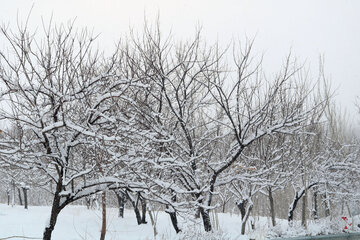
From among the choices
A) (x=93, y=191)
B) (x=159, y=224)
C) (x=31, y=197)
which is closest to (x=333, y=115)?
(x=159, y=224)

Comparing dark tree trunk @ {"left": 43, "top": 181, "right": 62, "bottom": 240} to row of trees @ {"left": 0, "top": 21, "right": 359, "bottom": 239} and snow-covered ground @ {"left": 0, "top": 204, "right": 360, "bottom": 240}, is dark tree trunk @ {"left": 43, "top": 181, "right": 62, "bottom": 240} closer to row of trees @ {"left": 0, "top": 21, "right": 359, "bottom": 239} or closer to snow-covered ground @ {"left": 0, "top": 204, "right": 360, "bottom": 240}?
row of trees @ {"left": 0, "top": 21, "right": 359, "bottom": 239}

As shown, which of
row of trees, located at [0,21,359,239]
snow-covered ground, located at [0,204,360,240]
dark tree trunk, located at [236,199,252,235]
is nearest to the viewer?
row of trees, located at [0,21,359,239]

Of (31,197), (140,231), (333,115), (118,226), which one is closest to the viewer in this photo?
(140,231)

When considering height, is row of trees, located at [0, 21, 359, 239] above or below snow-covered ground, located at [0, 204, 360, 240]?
above

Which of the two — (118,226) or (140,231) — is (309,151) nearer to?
(140,231)

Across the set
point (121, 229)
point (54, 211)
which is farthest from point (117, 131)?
point (121, 229)

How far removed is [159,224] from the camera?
15609mm

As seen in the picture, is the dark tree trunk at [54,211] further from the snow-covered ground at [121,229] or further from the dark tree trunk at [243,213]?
the dark tree trunk at [243,213]

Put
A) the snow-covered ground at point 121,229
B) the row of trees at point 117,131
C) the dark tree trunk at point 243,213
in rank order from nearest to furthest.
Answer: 1. the row of trees at point 117,131
2. the snow-covered ground at point 121,229
3. the dark tree trunk at point 243,213

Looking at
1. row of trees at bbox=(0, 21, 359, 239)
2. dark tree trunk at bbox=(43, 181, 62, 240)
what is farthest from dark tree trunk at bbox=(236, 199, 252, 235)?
dark tree trunk at bbox=(43, 181, 62, 240)

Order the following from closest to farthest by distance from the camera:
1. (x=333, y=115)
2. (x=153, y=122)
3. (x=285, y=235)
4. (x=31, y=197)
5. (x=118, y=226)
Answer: (x=153, y=122)
(x=285, y=235)
(x=118, y=226)
(x=333, y=115)
(x=31, y=197)

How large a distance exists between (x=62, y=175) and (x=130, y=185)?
1.43 meters

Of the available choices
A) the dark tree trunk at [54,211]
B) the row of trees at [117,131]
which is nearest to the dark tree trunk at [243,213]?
the row of trees at [117,131]

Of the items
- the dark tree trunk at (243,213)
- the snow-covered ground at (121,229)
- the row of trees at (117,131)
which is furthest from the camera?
the dark tree trunk at (243,213)
